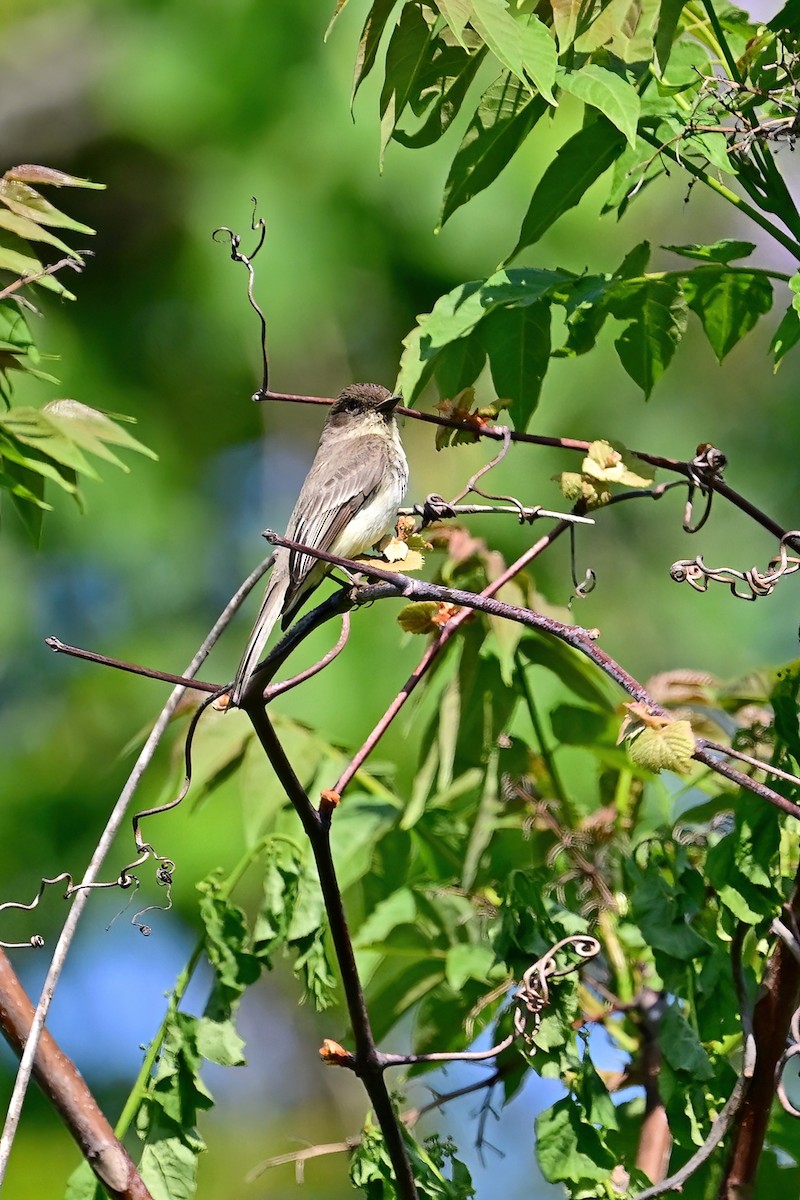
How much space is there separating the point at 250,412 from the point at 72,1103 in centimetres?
487

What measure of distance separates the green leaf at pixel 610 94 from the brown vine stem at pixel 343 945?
0.86 meters

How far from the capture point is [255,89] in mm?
6035

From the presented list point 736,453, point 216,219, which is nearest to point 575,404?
point 736,453

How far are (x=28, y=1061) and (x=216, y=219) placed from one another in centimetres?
492

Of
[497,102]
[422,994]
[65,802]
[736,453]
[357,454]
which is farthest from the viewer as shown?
[736,453]

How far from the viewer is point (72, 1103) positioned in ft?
5.29

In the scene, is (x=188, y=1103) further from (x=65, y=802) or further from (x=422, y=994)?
(x=65, y=802)

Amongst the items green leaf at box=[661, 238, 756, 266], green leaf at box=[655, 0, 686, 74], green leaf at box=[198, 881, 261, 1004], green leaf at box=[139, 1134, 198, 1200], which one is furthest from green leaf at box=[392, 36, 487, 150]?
green leaf at box=[139, 1134, 198, 1200]

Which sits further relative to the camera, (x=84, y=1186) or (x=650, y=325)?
(x=650, y=325)

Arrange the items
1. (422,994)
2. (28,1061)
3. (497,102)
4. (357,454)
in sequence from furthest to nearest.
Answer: (357,454)
(422,994)
(497,102)
(28,1061)

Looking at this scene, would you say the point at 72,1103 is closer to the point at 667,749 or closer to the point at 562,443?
the point at 667,749

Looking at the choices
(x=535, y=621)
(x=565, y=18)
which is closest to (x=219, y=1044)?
(x=535, y=621)

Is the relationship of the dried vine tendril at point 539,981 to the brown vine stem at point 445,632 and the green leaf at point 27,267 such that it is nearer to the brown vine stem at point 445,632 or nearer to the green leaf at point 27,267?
the brown vine stem at point 445,632

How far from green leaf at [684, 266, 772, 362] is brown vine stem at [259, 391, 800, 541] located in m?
0.31
